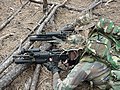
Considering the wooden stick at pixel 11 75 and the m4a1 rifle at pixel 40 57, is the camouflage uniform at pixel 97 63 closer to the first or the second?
the m4a1 rifle at pixel 40 57

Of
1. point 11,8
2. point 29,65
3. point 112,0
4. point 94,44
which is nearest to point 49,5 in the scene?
point 11,8

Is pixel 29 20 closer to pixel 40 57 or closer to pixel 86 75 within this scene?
pixel 40 57

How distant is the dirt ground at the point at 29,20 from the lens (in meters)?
5.26

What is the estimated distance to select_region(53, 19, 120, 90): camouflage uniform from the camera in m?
4.47

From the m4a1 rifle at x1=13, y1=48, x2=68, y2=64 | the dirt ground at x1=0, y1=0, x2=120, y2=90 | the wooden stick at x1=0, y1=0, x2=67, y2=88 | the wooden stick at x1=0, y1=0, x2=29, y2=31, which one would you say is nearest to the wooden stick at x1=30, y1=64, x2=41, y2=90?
the dirt ground at x1=0, y1=0, x2=120, y2=90

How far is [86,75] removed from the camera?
4.48 m

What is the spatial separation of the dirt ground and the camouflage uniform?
725mm

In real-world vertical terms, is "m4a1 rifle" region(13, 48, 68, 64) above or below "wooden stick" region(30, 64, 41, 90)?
above

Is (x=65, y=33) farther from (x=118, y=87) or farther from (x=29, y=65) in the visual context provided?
(x=118, y=87)

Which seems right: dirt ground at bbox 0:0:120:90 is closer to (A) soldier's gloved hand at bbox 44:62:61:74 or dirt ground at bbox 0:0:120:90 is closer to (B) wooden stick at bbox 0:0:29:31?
(B) wooden stick at bbox 0:0:29:31

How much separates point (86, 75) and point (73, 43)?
885 mm

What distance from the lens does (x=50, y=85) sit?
5.18 m

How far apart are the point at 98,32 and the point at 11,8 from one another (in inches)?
147

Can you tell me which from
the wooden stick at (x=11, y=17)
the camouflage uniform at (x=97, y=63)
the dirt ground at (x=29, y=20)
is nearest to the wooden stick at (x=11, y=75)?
the dirt ground at (x=29, y=20)
